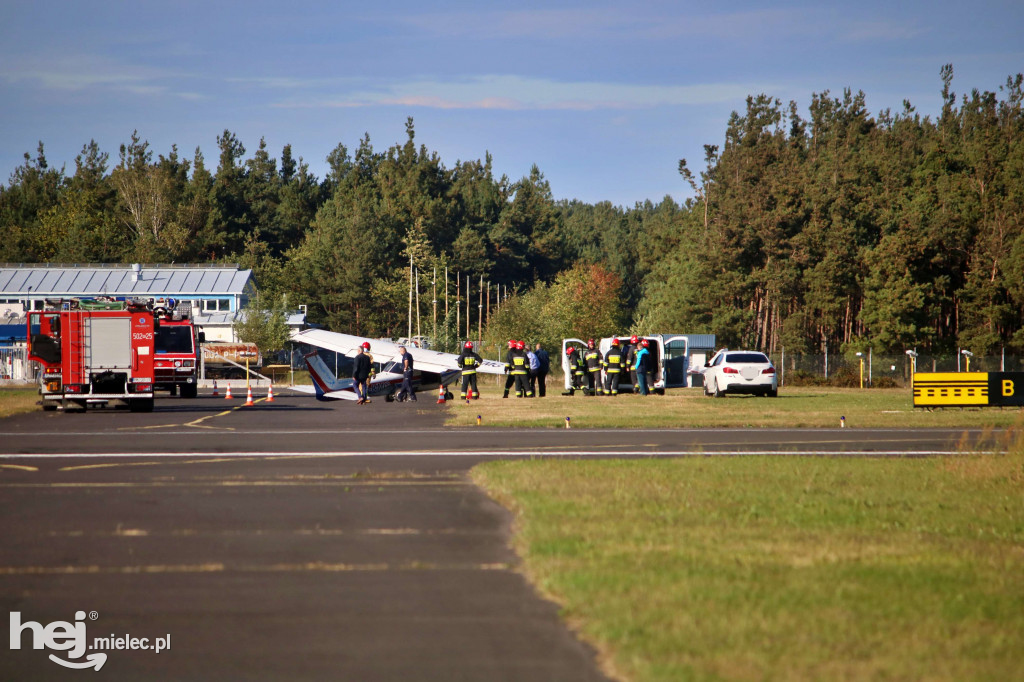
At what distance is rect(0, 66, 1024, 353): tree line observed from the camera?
64188mm

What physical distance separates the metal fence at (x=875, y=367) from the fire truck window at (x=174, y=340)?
29.4 m

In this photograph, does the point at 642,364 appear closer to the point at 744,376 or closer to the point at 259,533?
the point at 744,376

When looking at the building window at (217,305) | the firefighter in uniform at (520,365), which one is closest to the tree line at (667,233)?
the building window at (217,305)

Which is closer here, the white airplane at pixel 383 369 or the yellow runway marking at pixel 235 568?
the yellow runway marking at pixel 235 568

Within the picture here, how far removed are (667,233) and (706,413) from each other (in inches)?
3177

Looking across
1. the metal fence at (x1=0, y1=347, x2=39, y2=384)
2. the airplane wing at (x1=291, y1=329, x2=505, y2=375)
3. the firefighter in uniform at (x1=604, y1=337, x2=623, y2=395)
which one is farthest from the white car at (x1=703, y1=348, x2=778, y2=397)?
the metal fence at (x1=0, y1=347, x2=39, y2=384)

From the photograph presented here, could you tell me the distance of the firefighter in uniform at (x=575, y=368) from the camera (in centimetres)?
3623

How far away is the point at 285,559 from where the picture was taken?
820 centimetres

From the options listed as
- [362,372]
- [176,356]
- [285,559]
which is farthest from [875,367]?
[285,559]

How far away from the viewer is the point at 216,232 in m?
114

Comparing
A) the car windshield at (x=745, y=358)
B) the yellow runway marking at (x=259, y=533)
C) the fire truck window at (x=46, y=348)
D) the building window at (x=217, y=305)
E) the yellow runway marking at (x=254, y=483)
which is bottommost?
the yellow runway marking at (x=254, y=483)

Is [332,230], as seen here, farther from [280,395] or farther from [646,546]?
[646,546]

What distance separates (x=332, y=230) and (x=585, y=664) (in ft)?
327

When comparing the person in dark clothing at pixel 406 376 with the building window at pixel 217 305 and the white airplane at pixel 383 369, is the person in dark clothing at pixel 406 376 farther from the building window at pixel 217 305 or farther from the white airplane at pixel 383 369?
the building window at pixel 217 305
